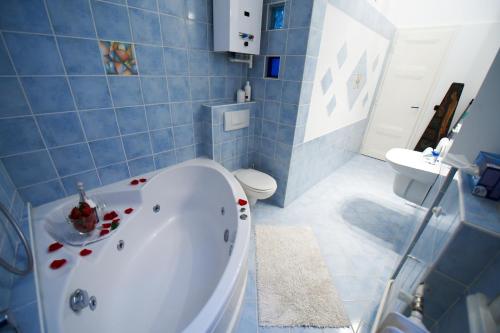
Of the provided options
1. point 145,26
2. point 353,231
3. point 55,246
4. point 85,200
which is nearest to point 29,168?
point 85,200

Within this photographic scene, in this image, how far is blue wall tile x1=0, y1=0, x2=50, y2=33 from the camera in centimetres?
88

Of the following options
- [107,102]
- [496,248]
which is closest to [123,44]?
[107,102]

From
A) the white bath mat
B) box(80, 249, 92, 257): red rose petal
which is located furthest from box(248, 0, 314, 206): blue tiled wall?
box(80, 249, 92, 257): red rose petal

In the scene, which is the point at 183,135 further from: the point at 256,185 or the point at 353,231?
the point at 353,231

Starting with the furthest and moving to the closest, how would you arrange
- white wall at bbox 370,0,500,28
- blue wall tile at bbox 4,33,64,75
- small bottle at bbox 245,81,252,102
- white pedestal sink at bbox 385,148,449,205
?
1. white wall at bbox 370,0,500,28
2. small bottle at bbox 245,81,252,102
3. white pedestal sink at bbox 385,148,449,205
4. blue wall tile at bbox 4,33,64,75

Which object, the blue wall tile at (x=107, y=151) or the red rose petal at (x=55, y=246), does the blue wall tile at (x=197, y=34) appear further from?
the red rose petal at (x=55, y=246)

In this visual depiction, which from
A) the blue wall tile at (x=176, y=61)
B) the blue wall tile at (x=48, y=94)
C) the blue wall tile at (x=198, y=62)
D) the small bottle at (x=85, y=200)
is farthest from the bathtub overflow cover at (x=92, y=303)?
the blue wall tile at (x=198, y=62)

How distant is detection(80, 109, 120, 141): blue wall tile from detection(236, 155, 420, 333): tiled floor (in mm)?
1371

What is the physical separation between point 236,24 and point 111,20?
809mm

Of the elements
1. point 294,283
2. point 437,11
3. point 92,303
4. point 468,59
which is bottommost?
point 294,283

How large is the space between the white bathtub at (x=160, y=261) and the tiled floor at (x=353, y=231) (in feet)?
1.21

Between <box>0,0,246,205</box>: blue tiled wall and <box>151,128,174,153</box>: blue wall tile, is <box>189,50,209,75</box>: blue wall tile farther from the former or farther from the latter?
<box>151,128,174,153</box>: blue wall tile

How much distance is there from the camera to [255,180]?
1885 millimetres

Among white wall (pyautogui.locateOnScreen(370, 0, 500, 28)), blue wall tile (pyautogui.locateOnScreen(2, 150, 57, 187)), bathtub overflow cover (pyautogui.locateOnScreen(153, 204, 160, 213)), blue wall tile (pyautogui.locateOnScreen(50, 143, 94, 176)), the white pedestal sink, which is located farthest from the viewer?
white wall (pyautogui.locateOnScreen(370, 0, 500, 28))
